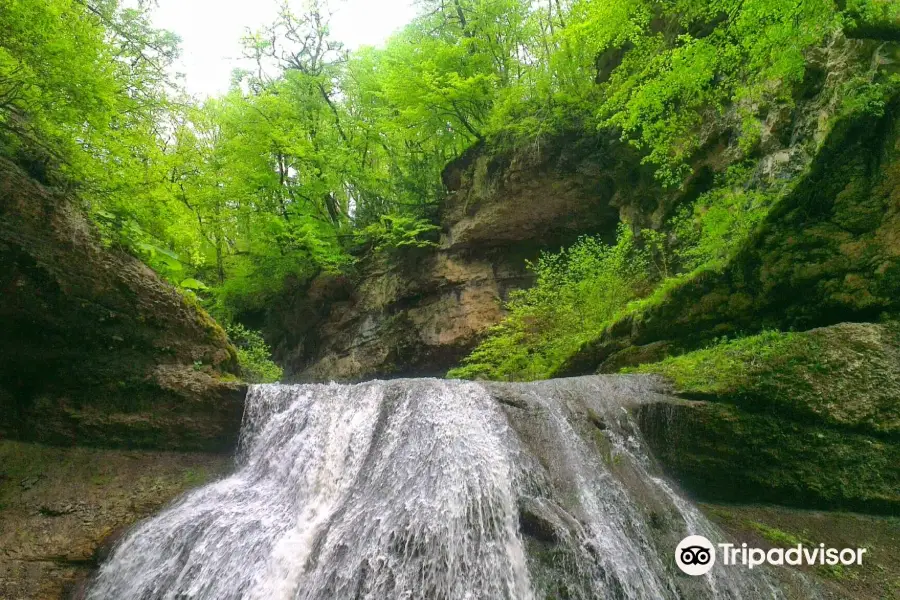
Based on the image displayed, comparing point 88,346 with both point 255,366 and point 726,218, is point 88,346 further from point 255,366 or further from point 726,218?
point 726,218

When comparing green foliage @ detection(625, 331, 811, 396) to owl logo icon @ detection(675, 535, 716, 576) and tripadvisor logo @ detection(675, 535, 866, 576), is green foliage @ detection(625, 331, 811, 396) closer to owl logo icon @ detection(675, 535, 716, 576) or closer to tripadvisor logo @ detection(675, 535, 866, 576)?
tripadvisor logo @ detection(675, 535, 866, 576)

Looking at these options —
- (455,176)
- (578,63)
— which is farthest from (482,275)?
(578,63)

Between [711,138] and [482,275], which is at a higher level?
[711,138]

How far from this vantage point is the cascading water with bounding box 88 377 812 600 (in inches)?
191

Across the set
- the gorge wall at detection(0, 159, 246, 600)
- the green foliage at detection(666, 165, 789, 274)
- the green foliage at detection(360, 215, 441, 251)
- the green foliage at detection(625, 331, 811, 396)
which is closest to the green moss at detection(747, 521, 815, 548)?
the green foliage at detection(625, 331, 811, 396)

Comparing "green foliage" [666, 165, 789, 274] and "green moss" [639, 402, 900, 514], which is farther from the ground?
"green foliage" [666, 165, 789, 274]

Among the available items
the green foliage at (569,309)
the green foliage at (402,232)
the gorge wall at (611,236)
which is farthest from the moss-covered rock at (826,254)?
the green foliage at (402,232)

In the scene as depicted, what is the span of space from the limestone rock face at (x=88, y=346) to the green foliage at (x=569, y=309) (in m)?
6.65

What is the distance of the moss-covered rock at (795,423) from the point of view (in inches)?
223

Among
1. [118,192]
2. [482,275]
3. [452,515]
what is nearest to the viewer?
[452,515]

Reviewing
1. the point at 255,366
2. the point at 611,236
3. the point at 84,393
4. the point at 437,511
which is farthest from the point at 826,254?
the point at 255,366

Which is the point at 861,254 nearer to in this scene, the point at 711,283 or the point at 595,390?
the point at 711,283

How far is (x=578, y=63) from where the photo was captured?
14.4 meters

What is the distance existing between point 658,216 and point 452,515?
10.4 metres
